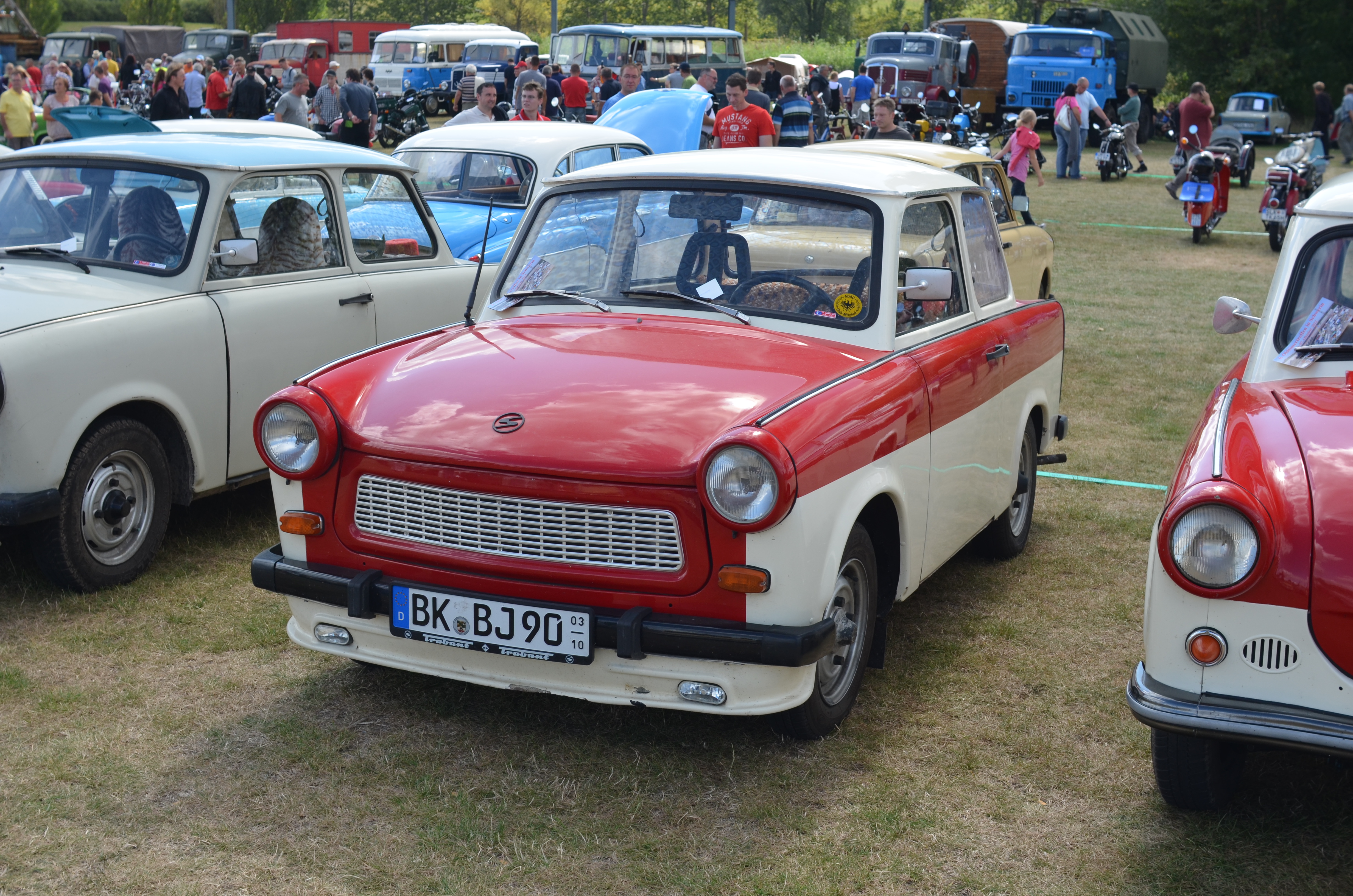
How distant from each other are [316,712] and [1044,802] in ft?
7.36

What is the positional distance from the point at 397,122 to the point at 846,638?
2888cm

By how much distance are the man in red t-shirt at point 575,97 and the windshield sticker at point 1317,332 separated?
22824mm

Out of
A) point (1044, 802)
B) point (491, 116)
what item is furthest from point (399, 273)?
point (491, 116)

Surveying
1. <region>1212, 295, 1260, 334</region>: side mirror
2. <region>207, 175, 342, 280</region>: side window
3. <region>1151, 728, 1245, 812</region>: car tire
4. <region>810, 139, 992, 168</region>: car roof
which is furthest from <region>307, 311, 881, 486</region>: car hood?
<region>810, 139, 992, 168</region>: car roof

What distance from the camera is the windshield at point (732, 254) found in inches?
176

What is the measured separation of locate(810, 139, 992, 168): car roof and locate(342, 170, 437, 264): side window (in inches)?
98.0

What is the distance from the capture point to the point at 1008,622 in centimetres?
509

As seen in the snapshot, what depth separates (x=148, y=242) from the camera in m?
5.55

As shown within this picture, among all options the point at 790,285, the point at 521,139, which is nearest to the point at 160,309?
the point at 790,285

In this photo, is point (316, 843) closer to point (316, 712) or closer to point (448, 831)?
point (448, 831)

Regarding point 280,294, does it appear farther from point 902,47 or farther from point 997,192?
point 902,47

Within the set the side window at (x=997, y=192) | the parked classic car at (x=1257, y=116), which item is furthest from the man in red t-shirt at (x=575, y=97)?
the side window at (x=997, y=192)

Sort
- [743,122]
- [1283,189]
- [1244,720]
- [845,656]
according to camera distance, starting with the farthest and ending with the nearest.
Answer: [1283,189]
[743,122]
[845,656]
[1244,720]

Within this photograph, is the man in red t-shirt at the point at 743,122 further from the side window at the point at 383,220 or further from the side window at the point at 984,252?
the side window at the point at 984,252
